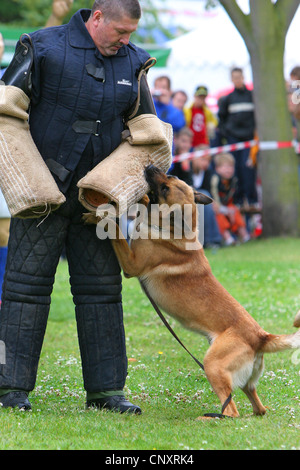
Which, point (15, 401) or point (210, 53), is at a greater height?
point (210, 53)

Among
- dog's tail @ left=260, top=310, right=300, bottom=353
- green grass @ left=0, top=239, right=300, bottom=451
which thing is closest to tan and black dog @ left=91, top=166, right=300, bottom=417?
dog's tail @ left=260, top=310, right=300, bottom=353

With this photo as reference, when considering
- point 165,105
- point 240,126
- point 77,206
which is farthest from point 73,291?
point 240,126

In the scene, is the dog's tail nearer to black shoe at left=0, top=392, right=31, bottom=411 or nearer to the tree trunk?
black shoe at left=0, top=392, right=31, bottom=411

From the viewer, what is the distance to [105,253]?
4.47m

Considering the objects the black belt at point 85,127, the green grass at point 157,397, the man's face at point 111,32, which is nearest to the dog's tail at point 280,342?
the green grass at point 157,397

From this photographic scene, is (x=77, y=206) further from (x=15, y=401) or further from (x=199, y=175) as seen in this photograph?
(x=199, y=175)

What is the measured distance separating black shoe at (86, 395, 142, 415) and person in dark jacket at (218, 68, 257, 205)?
9.62 meters

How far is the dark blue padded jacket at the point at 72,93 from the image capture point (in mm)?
4102

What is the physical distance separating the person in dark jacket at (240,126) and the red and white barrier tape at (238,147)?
0.16 meters

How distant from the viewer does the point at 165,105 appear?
40.2ft

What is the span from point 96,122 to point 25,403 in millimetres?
1751

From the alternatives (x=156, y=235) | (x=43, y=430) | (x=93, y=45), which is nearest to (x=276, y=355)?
(x=156, y=235)

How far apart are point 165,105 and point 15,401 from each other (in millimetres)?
8640
